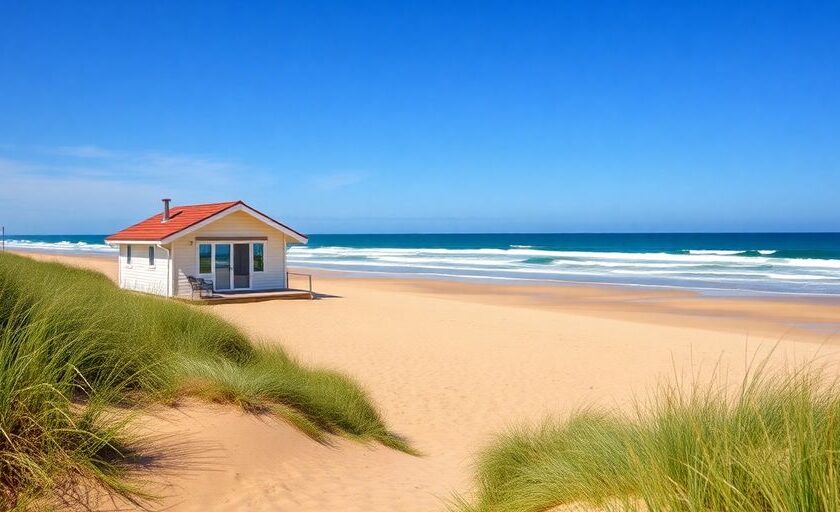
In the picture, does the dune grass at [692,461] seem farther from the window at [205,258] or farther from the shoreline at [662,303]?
the window at [205,258]

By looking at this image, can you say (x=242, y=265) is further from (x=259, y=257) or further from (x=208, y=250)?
(x=208, y=250)

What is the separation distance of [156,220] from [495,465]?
2291cm

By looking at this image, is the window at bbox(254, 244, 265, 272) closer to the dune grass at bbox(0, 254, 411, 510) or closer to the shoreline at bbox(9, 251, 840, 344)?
the shoreline at bbox(9, 251, 840, 344)

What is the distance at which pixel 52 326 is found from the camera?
5328 mm

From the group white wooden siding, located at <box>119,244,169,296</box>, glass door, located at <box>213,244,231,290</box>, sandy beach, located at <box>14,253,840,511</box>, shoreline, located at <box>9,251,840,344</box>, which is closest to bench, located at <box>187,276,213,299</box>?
glass door, located at <box>213,244,231,290</box>

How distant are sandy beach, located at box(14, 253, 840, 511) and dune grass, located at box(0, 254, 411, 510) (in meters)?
0.35

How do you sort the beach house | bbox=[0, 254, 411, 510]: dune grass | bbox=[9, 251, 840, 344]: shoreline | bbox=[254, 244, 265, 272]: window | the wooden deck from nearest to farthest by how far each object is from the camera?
bbox=[0, 254, 411, 510]: dune grass → bbox=[9, 251, 840, 344]: shoreline → the wooden deck → the beach house → bbox=[254, 244, 265, 272]: window

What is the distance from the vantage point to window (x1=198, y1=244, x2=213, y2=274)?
22719 millimetres

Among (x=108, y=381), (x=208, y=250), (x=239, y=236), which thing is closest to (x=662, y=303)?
(x=239, y=236)

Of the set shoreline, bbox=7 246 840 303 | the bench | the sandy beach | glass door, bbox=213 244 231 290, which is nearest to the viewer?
the sandy beach

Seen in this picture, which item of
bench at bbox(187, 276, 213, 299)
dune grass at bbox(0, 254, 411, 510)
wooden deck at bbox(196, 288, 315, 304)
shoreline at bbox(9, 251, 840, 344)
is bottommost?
shoreline at bbox(9, 251, 840, 344)

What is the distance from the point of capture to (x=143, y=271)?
24.3 meters

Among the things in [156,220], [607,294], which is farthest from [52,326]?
[607,294]

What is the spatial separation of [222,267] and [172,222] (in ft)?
8.33
